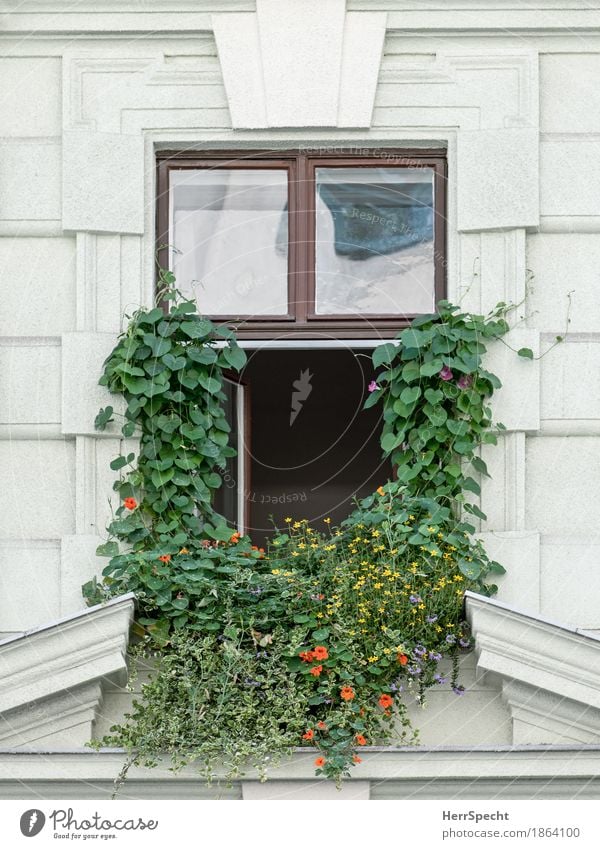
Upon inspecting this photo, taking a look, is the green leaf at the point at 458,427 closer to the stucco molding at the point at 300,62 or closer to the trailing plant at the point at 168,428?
the trailing plant at the point at 168,428

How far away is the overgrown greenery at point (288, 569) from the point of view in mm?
6414

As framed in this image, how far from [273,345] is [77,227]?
3.60 ft

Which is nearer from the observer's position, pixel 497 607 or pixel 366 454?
pixel 497 607

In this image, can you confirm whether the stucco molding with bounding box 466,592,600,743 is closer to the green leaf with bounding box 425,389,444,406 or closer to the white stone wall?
the white stone wall

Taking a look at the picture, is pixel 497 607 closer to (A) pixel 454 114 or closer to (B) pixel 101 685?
(B) pixel 101 685

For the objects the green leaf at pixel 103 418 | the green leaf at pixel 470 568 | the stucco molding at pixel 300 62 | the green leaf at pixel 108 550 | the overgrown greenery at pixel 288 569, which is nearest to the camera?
the overgrown greenery at pixel 288 569

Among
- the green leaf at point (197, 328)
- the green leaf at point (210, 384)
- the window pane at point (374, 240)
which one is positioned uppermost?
the window pane at point (374, 240)

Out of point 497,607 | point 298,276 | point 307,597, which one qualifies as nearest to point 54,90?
point 298,276

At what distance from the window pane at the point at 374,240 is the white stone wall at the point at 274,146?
0.16m

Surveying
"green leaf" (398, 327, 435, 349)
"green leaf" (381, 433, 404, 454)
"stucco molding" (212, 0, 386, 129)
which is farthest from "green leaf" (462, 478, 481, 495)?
"stucco molding" (212, 0, 386, 129)

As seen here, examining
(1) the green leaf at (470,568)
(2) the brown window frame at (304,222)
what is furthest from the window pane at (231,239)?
(1) the green leaf at (470,568)

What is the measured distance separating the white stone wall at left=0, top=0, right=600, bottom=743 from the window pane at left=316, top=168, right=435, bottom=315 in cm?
16

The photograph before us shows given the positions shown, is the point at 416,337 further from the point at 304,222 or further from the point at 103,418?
the point at 103,418

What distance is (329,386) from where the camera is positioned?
10.3 metres
